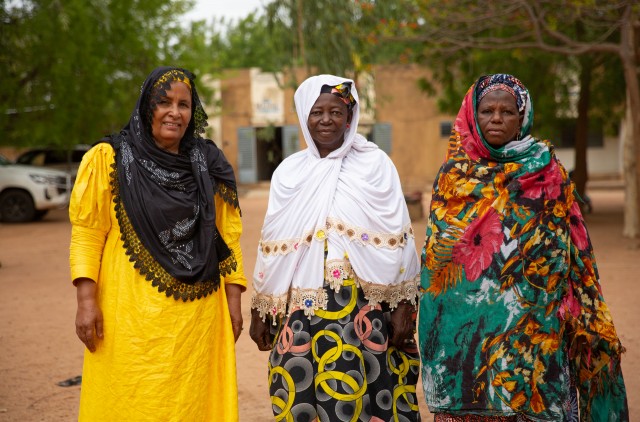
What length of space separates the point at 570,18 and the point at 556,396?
989cm

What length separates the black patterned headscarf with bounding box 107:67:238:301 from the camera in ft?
11.0

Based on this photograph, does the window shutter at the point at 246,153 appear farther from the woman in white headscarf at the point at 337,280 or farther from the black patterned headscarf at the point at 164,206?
the black patterned headscarf at the point at 164,206

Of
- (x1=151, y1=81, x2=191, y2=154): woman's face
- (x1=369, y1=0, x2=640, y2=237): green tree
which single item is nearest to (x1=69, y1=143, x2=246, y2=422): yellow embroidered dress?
(x1=151, y1=81, x2=191, y2=154): woman's face

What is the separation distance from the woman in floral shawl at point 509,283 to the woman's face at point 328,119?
54cm

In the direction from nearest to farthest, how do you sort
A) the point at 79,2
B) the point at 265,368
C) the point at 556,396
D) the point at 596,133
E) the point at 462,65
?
the point at 556,396
the point at 265,368
the point at 79,2
the point at 462,65
the point at 596,133

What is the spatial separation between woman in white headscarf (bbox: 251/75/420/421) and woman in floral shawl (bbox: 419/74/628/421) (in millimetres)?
182

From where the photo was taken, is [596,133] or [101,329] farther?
[596,133]

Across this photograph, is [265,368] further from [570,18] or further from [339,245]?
[570,18]

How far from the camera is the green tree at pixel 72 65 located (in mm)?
15422

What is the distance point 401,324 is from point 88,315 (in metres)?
1.41

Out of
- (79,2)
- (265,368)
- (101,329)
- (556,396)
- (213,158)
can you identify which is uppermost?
(79,2)

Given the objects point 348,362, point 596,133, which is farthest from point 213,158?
point 596,133

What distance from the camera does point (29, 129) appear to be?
662 inches

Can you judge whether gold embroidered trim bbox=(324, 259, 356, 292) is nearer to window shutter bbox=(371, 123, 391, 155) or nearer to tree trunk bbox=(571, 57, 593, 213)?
tree trunk bbox=(571, 57, 593, 213)
